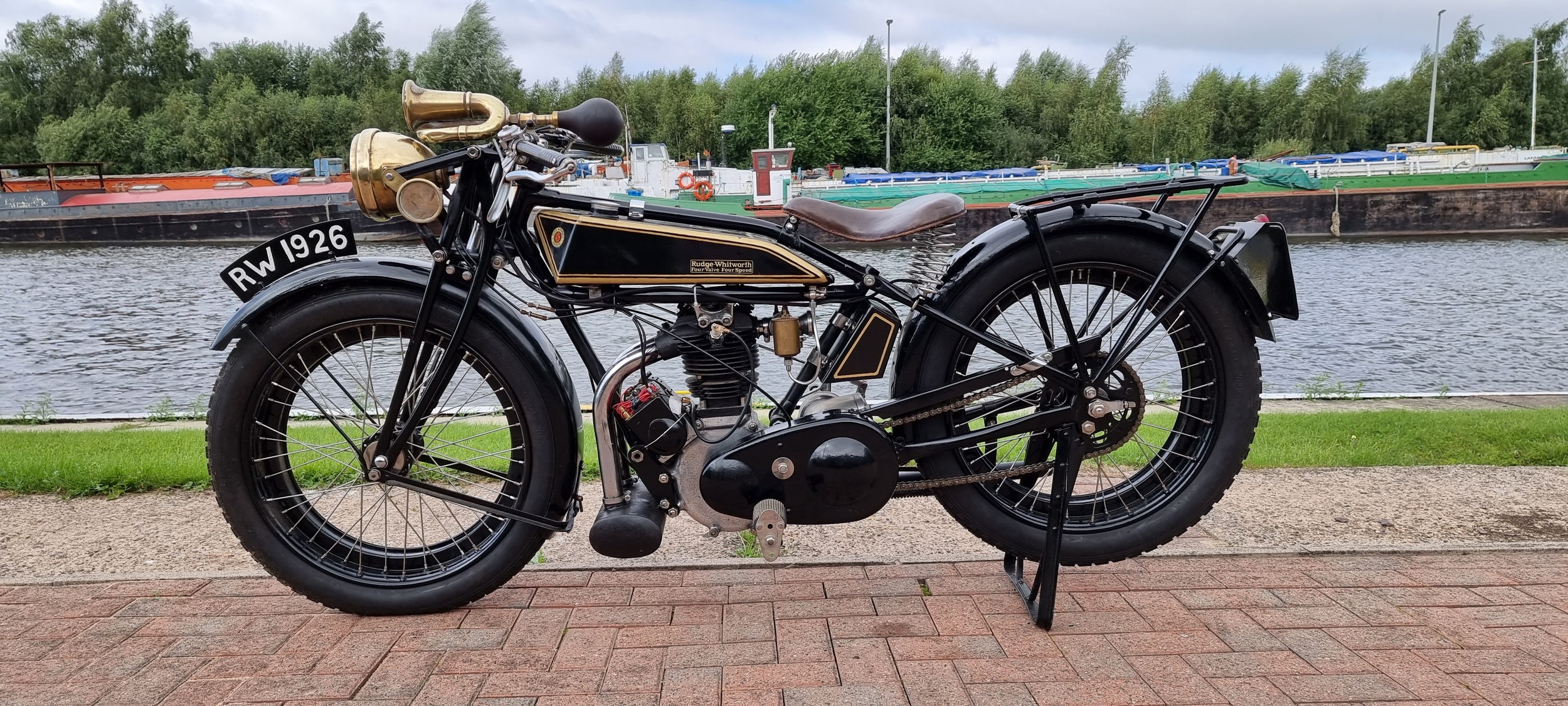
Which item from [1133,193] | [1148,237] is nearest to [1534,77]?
[1148,237]

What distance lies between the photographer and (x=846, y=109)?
4553 centimetres

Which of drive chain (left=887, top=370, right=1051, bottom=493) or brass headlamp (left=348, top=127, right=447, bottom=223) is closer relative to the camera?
brass headlamp (left=348, top=127, right=447, bottom=223)

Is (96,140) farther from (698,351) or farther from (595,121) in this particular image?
(698,351)

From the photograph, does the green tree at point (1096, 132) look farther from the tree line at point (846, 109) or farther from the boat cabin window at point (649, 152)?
the boat cabin window at point (649, 152)

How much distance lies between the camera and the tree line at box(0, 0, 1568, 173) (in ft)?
148

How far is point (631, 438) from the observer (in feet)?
9.48

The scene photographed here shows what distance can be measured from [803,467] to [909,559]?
762 millimetres

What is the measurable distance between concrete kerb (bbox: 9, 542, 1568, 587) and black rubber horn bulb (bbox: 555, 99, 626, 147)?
1459 mm

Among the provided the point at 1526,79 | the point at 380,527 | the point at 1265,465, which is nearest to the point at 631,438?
the point at 380,527

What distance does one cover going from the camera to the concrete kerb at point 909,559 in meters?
3.28

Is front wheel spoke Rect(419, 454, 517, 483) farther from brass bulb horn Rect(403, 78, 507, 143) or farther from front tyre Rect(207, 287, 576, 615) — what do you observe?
brass bulb horn Rect(403, 78, 507, 143)

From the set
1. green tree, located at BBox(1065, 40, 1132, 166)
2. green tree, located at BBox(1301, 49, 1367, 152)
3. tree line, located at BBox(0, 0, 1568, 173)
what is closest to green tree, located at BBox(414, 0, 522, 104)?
tree line, located at BBox(0, 0, 1568, 173)

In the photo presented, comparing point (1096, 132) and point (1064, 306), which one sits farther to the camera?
point (1096, 132)

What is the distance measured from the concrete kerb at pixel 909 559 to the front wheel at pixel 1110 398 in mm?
345
